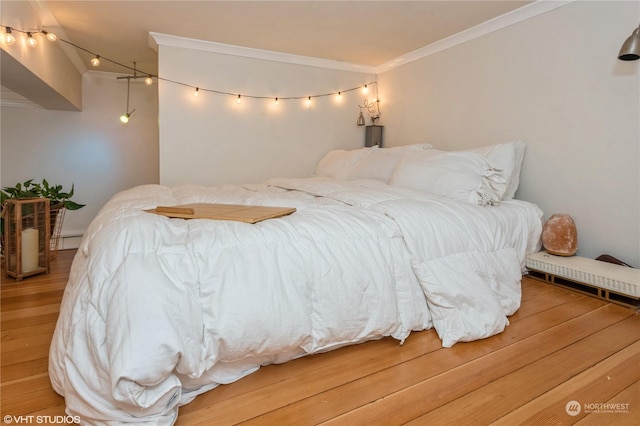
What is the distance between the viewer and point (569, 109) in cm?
230

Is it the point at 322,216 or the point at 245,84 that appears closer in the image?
the point at 322,216

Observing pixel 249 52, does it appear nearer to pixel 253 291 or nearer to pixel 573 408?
pixel 253 291

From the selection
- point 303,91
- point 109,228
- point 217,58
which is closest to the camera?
point 109,228

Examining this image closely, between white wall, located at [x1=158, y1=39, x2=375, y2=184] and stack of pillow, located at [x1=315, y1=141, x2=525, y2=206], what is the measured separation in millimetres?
1224

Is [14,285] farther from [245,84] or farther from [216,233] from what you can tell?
[245,84]

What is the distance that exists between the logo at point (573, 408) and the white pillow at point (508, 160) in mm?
1402

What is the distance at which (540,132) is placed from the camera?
2471 mm

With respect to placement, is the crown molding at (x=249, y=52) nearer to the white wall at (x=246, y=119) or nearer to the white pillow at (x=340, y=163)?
the white wall at (x=246, y=119)

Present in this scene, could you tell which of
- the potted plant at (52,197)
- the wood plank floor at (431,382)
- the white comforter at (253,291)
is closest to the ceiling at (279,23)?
the potted plant at (52,197)

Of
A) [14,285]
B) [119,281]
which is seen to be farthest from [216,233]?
[14,285]

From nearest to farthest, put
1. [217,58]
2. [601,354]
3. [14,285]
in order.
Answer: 1. [601,354]
2. [14,285]
3. [217,58]

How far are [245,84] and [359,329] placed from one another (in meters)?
2.90

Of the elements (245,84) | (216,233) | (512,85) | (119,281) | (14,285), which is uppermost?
(245,84)

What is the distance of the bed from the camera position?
39.9 inches
